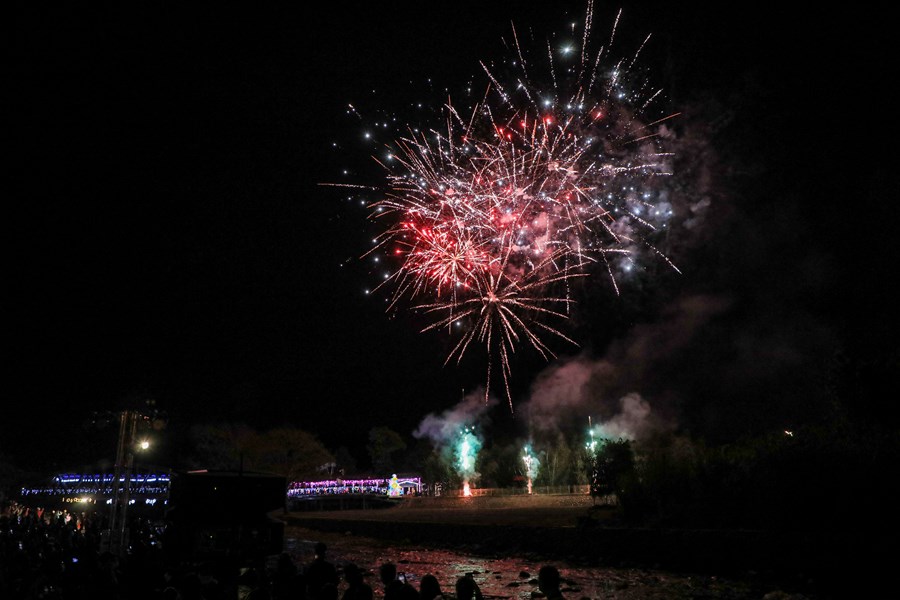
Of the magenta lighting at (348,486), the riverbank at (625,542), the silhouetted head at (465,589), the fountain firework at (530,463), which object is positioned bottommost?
the magenta lighting at (348,486)

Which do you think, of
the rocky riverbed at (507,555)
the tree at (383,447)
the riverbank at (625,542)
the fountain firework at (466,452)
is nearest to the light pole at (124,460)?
the rocky riverbed at (507,555)

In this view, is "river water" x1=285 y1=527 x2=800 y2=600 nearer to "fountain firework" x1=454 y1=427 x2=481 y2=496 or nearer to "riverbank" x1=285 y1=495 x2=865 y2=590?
"riverbank" x1=285 y1=495 x2=865 y2=590

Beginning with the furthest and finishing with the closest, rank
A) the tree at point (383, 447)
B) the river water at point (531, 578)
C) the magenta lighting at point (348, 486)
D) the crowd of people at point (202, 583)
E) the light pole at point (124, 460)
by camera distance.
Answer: the tree at point (383, 447), the magenta lighting at point (348, 486), the light pole at point (124, 460), the river water at point (531, 578), the crowd of people at point (202, 583)

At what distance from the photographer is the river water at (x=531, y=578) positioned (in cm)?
1465

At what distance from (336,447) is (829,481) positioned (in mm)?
79213

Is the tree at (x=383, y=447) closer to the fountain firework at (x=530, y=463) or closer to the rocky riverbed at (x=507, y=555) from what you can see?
the fountain firework at (x=530, y=463)

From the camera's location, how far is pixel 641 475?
23219mm

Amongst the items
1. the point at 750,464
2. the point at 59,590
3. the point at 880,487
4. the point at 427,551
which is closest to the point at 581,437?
the point at 427,551

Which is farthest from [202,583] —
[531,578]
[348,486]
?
[348,486]

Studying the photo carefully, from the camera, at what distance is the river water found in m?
14.6

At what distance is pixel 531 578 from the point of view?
1766 cm

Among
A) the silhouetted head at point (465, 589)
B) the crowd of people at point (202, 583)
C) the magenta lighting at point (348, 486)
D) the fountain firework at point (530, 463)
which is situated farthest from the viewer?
the magenta lighting at point (348, 486)

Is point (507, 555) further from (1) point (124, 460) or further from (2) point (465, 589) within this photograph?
(2) point (465, 589)

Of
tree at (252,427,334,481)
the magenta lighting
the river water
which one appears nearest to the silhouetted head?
the river water
